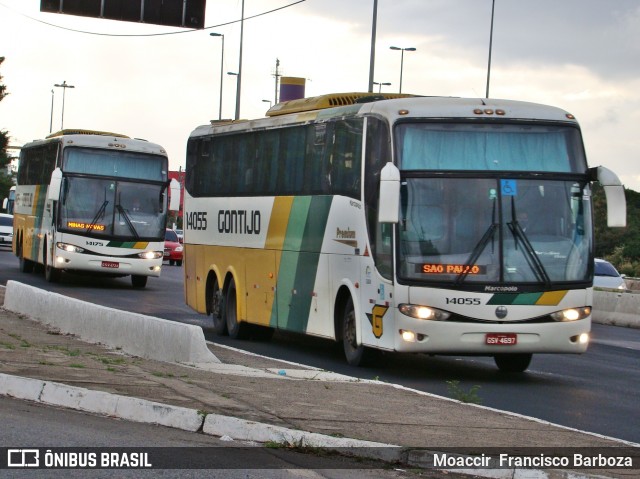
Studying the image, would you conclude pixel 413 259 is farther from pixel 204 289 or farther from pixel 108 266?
pixel 108 266

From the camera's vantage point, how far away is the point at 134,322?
673 inches

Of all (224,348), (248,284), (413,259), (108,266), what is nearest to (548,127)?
(413,259)

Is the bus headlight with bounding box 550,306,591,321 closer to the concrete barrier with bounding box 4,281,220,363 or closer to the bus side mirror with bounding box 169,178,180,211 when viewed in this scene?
the concrete barrier with bounding box 4,281,220,363

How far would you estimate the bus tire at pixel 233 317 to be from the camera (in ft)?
76.2

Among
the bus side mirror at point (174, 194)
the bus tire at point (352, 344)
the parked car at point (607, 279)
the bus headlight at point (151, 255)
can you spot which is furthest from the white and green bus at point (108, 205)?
the bus tire at point (352, 344)

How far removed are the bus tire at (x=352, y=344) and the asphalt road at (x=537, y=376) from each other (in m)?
0.14

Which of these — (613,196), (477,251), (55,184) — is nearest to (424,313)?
(477,251)

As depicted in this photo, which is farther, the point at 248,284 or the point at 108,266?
the point at 108,266

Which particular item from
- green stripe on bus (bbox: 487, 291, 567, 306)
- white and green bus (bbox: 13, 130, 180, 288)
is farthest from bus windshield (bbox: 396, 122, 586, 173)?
white and green bus (bbox: 13, 130, 180, 288)

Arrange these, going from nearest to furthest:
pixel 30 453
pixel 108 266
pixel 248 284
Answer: pixel 30 453 → pixel 248 284 → pixel 108 266

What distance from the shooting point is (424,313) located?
1677 cm

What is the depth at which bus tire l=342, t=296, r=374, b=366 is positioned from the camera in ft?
59.5

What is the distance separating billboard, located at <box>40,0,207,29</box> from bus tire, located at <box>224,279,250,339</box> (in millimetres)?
8961

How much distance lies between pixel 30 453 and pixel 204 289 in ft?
52.4
